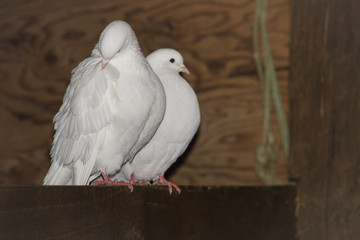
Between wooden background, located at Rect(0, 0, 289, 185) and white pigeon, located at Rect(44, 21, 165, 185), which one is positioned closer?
white pigeon, located at Rect(44, 21, 165, 185)

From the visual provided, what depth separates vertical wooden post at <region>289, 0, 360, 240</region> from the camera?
3381mm

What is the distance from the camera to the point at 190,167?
13.5ft

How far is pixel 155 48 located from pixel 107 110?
1.31 meters

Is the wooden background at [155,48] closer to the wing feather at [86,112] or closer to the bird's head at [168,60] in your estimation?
the bird's head at [168,60]

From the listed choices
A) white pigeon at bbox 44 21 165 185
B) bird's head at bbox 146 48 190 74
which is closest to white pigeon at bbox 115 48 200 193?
bird's head at bbox 146 48 190 74

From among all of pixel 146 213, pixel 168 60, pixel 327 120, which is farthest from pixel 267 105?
pixel 146 213

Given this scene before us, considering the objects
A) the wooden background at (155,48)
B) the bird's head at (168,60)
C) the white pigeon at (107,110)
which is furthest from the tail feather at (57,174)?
the wooden background at (155,48)

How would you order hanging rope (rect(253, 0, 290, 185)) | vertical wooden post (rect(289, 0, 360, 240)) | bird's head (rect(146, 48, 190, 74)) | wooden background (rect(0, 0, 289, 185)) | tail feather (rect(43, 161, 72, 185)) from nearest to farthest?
tail feather (rect(43, 161, 72, 185)) → vertical wooden post (rect(289, 0, 360, 240)) → bird's head (rect(146, 48, 190, 74)) → hanging rope (rect(253, 0, 290, 185)) → wooden background (rect(0, 0, 289, 185))

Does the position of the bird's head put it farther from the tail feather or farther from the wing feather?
the tail feather

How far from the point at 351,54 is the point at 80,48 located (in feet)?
5.43

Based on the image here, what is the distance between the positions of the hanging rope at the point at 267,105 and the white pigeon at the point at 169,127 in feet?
2.13

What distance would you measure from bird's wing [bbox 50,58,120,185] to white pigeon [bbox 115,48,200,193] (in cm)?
44

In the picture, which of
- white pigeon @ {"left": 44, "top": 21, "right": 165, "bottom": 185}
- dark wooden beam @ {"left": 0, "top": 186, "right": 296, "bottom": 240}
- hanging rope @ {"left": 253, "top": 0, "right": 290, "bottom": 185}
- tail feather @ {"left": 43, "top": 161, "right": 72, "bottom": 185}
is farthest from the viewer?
hanging rope @ {"left": 253, "top": 0, "right": 290, "bottom": 185}

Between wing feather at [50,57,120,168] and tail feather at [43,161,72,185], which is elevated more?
wing feather at [50,57,120,168]
